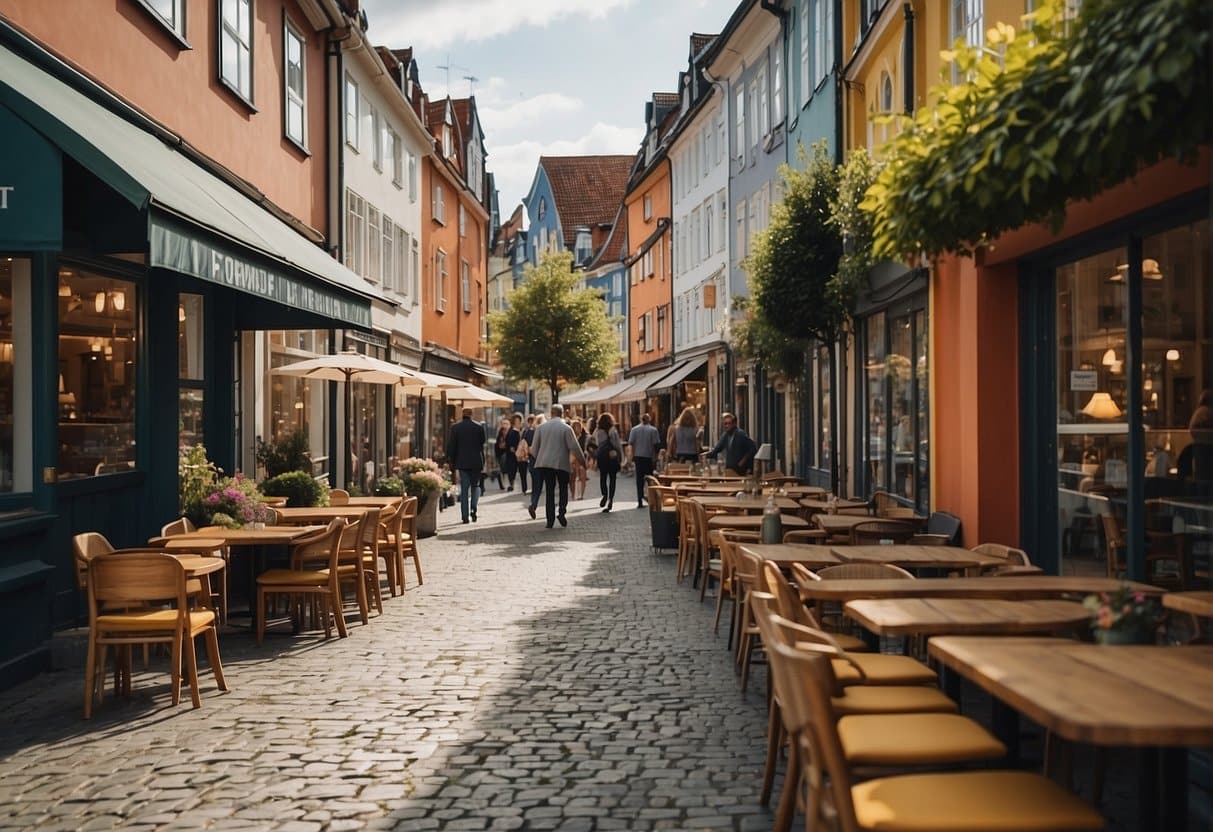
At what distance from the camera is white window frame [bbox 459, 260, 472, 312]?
37.8m

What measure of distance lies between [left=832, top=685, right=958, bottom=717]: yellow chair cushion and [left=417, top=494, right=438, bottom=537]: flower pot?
13.7 meters

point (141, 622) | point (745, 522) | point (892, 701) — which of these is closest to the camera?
point (892, 701)

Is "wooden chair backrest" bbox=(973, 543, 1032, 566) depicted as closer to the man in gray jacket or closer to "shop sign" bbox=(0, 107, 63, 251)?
"shop sign" bbox=(0, 107, 63, 251)

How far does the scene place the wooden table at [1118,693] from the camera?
3.61m

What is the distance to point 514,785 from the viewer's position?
607cm

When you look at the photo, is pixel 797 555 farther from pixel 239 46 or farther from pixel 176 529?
pixel 239 46

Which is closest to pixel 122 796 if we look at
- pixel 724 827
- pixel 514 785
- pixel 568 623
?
pixel 514 785

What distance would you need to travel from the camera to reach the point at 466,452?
21.6m

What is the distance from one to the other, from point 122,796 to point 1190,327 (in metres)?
6.07

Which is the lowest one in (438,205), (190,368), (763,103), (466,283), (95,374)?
(95,374)

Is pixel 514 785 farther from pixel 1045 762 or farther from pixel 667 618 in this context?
pixel 667 618

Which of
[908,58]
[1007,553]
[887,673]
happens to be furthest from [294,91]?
[887,673]

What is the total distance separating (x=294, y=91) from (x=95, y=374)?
30.0 feet

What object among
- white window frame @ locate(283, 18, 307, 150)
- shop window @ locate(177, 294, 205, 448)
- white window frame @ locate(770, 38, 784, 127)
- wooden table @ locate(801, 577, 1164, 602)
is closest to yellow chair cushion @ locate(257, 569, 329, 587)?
shop window @ locate(177, 294, 205, 448)
